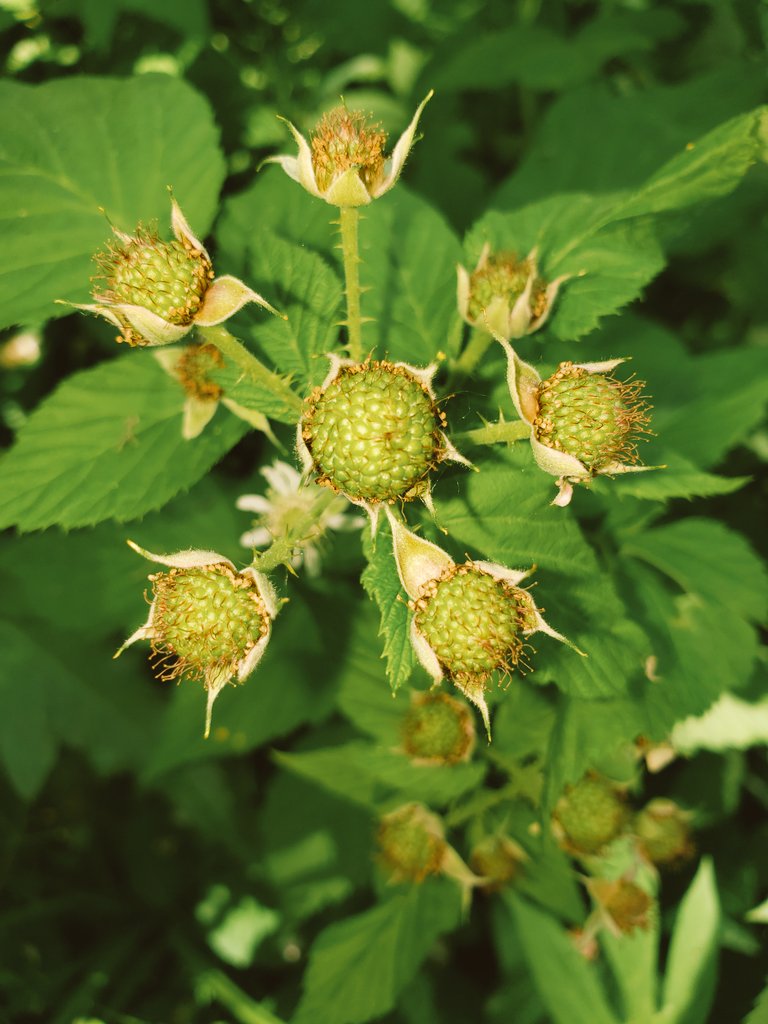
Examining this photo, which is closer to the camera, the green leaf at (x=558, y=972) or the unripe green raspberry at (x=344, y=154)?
the unripe green raspberry at (x=344, y=154)

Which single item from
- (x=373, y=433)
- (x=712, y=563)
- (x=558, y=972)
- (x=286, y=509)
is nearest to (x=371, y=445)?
(x=373, y=433)

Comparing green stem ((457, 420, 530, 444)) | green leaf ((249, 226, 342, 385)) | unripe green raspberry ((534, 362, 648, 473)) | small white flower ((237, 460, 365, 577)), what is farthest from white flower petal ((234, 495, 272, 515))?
unripe green raspberry ((534, 362, 648, 473))

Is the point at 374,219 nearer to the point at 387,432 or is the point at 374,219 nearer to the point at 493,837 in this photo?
the point at 387,432

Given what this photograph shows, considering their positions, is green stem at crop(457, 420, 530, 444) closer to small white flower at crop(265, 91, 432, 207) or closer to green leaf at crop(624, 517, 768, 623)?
small white flower at crop(265, 91, 432, 207)

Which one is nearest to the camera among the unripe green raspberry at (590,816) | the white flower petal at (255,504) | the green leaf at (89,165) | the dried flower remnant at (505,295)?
the dried flower remnant at (505,295)

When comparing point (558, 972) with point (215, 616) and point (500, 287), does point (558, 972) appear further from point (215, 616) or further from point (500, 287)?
point (500, 287)

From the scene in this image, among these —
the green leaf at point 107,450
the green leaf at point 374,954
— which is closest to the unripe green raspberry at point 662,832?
the green leaf at point 374,954

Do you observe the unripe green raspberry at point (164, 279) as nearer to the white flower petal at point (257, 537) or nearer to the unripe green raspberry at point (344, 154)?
the unripe green raspberry at point (344, 154)
